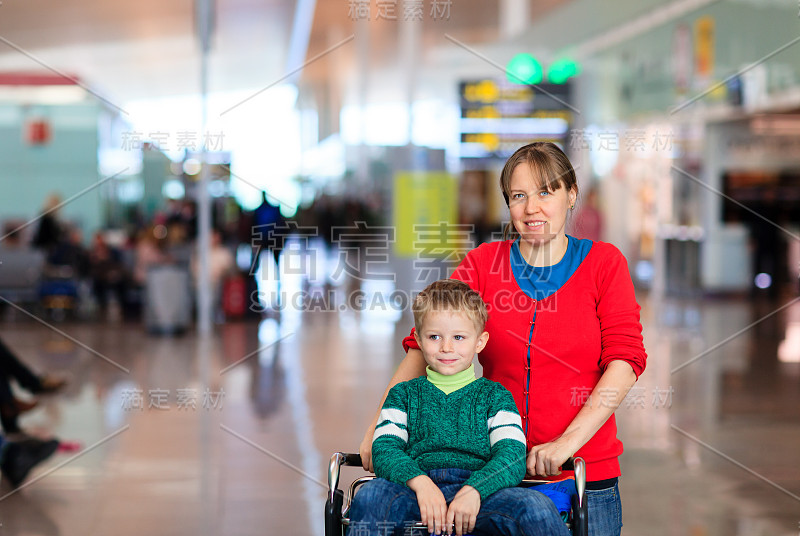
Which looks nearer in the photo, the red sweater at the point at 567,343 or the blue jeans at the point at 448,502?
the blue jeans at the point at 448,502

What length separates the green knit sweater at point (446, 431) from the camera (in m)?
2.00

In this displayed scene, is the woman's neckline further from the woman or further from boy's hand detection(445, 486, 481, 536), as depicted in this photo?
boy's hand detection(445, 486, 481, 536)

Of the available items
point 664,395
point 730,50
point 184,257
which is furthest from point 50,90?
point 664,395

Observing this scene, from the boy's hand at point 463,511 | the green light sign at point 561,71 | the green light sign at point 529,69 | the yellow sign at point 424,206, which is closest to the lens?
the boy's hand at point 463,511

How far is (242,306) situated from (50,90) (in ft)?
21.2

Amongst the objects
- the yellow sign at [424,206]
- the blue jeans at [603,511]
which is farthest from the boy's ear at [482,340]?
the yellow sign at [424,206]

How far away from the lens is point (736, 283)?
1534cm

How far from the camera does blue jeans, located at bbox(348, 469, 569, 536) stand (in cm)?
192

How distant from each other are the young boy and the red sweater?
0.09m

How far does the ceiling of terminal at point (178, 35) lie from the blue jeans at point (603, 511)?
43.1 ft

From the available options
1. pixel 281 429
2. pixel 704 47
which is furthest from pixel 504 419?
pixel 704 47

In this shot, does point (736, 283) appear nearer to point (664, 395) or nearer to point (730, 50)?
point (730, 50)

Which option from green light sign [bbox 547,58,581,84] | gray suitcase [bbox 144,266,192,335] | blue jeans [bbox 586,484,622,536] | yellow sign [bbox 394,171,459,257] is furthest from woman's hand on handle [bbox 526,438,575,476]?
green light sign [bbox 547,58,581,84]

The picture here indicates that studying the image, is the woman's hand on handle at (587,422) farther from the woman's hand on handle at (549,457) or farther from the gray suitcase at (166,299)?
the gray suitcase at (166,299)
